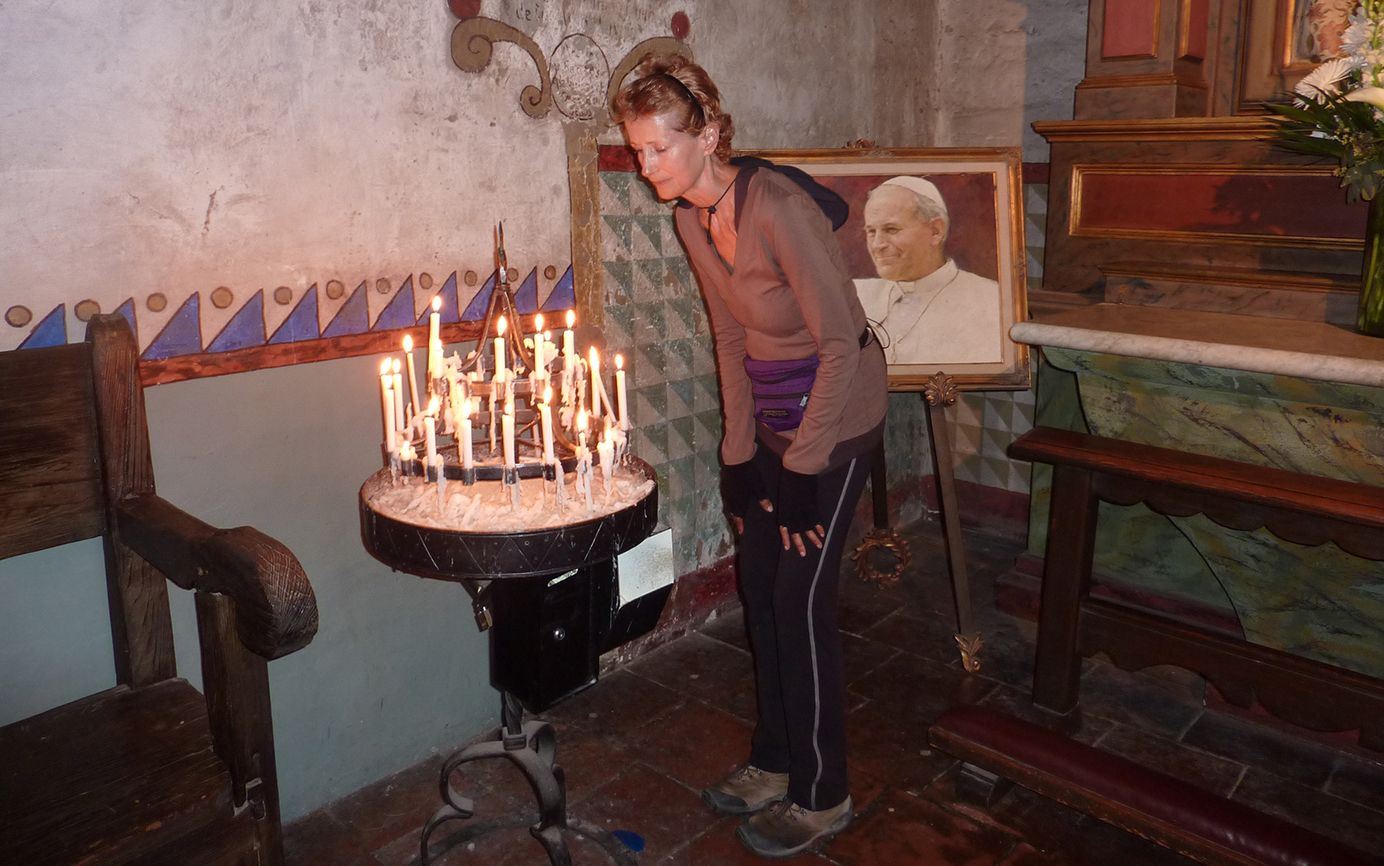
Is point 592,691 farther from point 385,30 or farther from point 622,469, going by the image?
point 385,30

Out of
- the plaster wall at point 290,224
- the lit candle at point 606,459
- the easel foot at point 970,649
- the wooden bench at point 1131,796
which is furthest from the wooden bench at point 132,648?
the easel foot at point 970,649

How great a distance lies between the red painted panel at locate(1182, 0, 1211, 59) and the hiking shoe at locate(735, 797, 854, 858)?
311 centimetres

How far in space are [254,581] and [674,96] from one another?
4.44 ft

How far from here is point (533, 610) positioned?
2633 mm

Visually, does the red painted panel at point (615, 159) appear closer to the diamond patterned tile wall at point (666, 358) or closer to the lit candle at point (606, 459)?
the diamond patterned tile wall at point (666, 358)

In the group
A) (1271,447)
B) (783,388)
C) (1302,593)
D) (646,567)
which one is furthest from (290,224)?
(1302,593)

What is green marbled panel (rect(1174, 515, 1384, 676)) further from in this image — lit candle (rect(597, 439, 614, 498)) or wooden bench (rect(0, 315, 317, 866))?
wooden bench (rect(0, 315, 317, 866))

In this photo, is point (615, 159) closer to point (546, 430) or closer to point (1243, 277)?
point (546, 430)

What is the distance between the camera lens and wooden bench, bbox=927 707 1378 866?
2.14 meters

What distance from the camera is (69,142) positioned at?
2035 millimetres

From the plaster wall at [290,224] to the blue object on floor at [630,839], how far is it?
28.0 inches

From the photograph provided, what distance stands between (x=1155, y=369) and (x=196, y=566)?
2.85 metres

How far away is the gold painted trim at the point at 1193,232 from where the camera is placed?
11.3 feet

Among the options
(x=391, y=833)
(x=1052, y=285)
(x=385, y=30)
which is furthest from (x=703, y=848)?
(x=1052, y=285)
